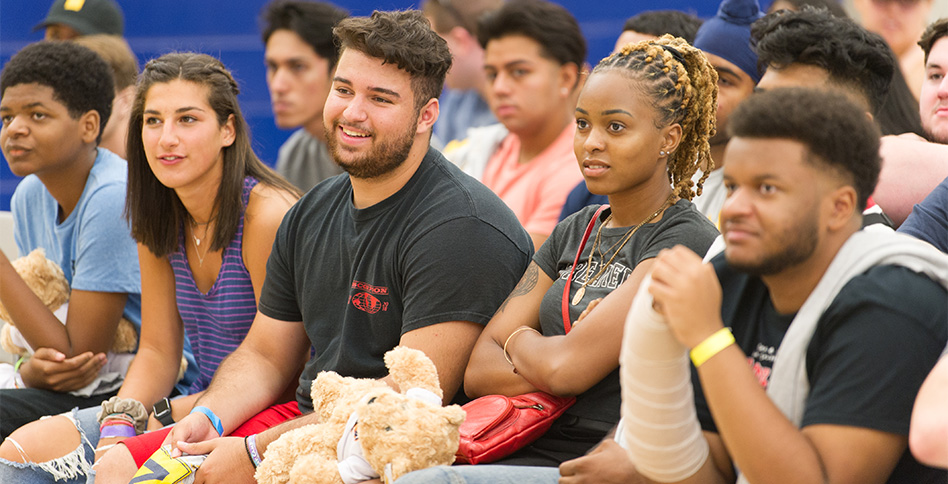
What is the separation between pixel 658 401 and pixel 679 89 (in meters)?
0.99

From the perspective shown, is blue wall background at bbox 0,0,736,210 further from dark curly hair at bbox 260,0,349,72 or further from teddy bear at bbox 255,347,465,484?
teddy bear at bbox 255,347,465,484

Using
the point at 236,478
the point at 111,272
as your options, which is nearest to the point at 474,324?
the point at 236,478

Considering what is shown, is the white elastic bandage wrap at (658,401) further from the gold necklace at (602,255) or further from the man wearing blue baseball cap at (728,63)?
the man wearing blue baseball cap at (728,63)

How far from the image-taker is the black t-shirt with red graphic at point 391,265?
2.44 m

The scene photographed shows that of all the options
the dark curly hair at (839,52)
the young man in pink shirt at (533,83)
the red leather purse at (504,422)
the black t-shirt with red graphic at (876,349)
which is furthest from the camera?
the young man in pink shirt at (533,83)

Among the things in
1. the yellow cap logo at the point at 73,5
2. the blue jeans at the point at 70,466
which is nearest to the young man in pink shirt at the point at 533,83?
the blue jeans at the point at 70,466

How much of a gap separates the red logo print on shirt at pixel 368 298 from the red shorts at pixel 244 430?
440 millimetres

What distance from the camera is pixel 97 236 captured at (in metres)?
3.34

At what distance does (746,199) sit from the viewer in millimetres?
1576

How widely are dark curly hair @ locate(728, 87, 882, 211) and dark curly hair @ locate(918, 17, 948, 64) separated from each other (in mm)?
1468

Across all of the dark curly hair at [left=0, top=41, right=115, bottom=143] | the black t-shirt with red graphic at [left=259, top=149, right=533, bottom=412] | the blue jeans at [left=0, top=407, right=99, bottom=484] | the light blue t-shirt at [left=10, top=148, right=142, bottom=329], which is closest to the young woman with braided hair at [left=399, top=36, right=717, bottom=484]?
the black t-shirt with red graphic at [left=259, top=149, right=533, bottom=412]

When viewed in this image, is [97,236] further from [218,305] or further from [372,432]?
[372,432]

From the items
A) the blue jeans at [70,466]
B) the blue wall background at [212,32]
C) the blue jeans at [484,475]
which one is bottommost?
the blue jeans at [70,466]

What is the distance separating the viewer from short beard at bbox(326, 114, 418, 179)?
8.49ft
